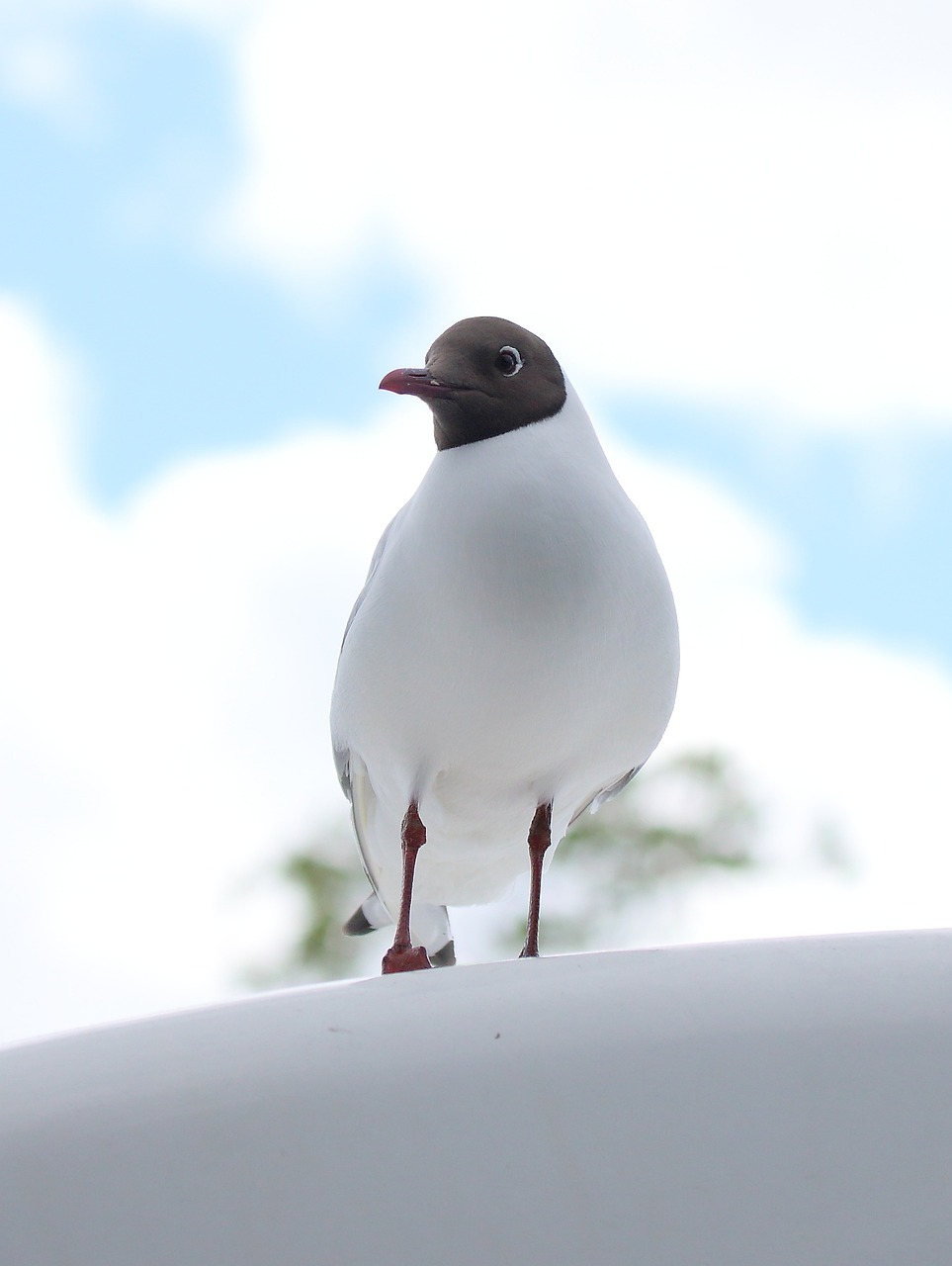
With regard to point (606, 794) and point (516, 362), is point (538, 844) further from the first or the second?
point (516, 362)

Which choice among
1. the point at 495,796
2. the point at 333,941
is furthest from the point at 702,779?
the point at 495,796

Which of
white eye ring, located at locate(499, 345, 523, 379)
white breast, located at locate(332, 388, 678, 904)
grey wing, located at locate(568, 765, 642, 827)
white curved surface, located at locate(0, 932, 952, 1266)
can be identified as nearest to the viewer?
white curved surface, located at locate(0, 932, 952, 1266)

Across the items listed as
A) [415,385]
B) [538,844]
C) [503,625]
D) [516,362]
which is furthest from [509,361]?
[538,844]

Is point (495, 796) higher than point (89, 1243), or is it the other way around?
point (495, 796)

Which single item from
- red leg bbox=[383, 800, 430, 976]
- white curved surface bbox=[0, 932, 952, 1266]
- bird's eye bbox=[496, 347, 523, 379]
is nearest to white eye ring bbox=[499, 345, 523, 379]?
bird's eye bbox=[496, 347, 523, 379]

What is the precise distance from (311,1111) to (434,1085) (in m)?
0.09

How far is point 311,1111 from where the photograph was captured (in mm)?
967

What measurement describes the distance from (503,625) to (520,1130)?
1.90 feet

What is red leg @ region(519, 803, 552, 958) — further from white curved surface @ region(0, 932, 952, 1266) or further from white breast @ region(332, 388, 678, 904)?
white curved surface @ region(0, 932, 952, 1266)

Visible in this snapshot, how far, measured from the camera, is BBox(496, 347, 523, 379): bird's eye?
1.57 m

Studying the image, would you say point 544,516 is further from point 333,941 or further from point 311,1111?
point 333,941

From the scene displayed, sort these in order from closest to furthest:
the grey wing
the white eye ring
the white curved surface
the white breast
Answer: the white curved surface
the white breast
the white eye ring
the grey wing

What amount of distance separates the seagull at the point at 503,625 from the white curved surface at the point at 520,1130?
1.44 ft

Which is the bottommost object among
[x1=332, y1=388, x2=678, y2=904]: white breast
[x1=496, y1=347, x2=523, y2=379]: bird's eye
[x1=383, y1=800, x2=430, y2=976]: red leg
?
[x1=383, y1=800, x2=430, y2=976]: red leg
